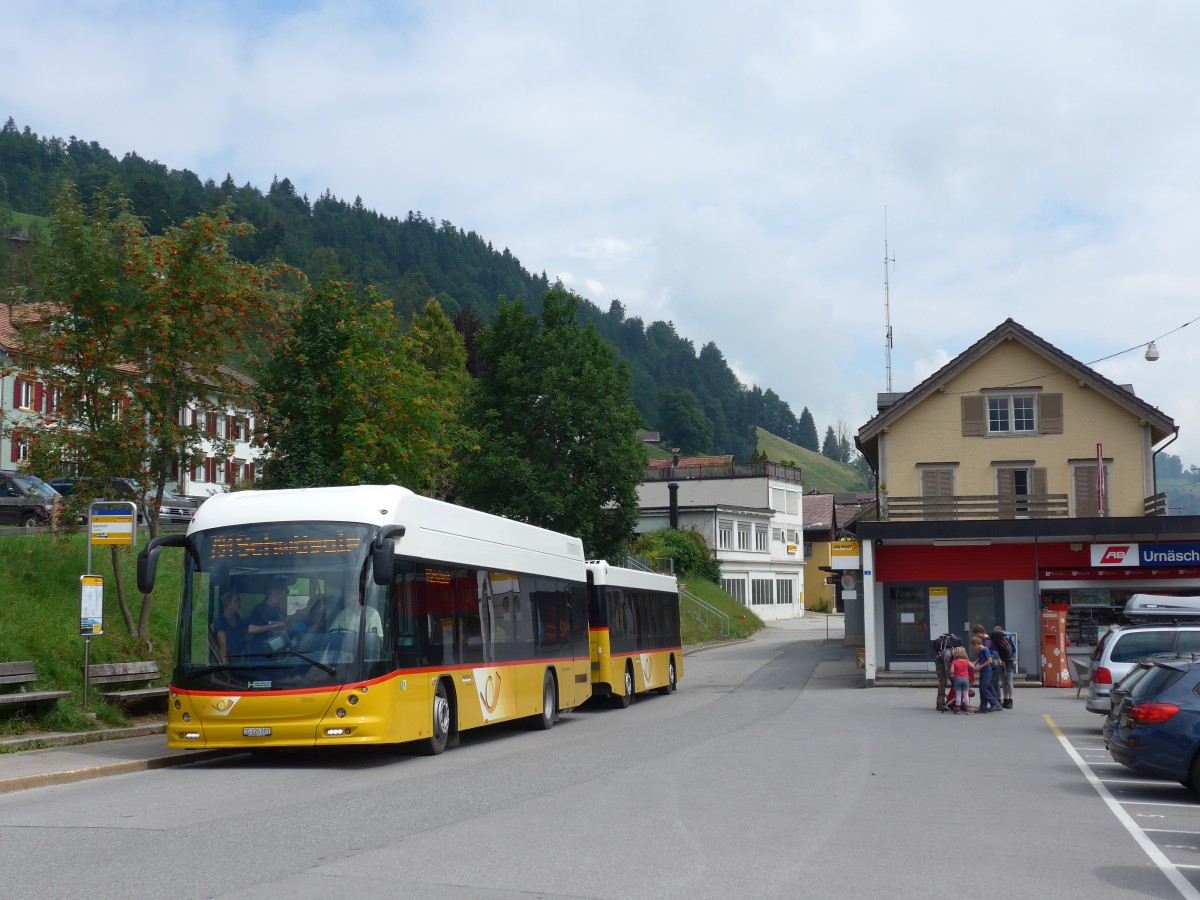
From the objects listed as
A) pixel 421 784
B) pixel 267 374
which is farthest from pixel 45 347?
pixel 421 784

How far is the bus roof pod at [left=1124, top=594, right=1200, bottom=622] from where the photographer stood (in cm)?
2700

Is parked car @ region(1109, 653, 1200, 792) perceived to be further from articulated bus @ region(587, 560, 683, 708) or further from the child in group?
articulated bus @ region(587, 560, 683, 708)

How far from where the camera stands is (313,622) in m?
14.9

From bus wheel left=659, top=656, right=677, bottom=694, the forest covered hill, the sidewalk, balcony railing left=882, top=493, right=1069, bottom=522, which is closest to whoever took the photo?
the sidewalk

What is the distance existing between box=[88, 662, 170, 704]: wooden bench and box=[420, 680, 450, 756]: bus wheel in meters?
3.82

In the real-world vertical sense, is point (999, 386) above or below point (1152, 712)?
above

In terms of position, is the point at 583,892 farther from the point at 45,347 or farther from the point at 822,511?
the point at 822,511

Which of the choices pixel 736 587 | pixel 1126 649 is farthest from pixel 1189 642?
pixel 736 587

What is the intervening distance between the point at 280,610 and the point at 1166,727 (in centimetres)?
963

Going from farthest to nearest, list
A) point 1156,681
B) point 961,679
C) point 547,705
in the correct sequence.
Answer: point 961,679
point 547,705
point 1156,681

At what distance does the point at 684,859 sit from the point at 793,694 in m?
23.8

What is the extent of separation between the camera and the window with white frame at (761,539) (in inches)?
3561

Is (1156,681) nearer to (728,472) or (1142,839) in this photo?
(1142,839)

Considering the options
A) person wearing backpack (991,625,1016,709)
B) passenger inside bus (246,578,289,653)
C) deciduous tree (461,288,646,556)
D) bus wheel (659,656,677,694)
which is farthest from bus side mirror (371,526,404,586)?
deciduous tree (461,288,646,556)
